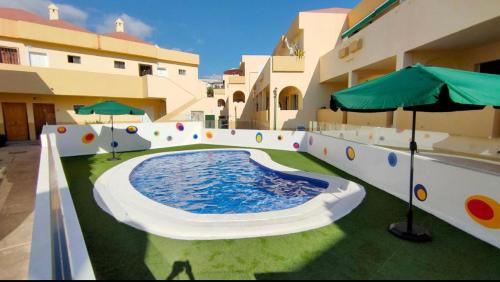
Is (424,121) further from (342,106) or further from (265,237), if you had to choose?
(265,237)

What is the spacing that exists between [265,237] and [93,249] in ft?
8.46

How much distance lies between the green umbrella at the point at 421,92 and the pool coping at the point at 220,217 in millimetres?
1335

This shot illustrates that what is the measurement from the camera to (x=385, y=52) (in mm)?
12125

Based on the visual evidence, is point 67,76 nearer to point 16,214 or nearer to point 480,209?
point 16,214

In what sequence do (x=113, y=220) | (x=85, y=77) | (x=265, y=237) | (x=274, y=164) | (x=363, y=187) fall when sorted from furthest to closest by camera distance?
(x=85, y=77) < (x=274, y=164) < (x=363, y=187) < (x=113, y=220) < (x=265, y=237)

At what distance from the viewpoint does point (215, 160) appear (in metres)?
11.4

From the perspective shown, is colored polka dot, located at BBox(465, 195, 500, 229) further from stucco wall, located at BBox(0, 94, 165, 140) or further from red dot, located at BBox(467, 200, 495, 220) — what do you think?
stucco wall, located at BBox(0, 94, 165, 140)

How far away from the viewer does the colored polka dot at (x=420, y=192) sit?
16.7 feet

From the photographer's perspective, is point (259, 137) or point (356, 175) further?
point (259, 137)

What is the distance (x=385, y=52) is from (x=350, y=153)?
7.16 meters

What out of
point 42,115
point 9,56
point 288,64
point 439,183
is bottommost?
point 439,183

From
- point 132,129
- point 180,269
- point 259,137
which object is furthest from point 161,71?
point 180,269

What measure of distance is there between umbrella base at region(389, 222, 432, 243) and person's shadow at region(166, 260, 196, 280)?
10.8ft

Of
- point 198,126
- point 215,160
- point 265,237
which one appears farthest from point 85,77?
point 265,237
